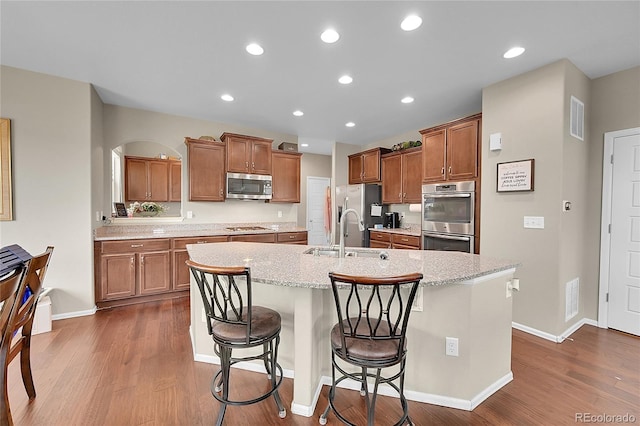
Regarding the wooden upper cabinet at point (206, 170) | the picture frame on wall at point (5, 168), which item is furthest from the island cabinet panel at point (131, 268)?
the wooden upper cabinet at point (206, 170)

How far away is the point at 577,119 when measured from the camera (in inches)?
112

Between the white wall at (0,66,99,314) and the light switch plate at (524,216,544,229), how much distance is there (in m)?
4.85

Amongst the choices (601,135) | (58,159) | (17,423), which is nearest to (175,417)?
(17,423)

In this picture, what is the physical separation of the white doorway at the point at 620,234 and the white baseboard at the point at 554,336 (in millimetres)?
115

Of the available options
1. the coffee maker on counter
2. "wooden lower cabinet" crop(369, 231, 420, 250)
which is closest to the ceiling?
"wooden lower cabinet" crop(369, 231, 420, 250)

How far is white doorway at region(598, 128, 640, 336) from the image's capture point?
9.14ft

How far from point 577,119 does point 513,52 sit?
1.09m

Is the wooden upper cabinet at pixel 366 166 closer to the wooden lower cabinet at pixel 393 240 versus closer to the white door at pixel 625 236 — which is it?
the wooden lower cabinet at pixel 393 240

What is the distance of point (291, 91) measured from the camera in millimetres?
3395

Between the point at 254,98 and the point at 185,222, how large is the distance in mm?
2268

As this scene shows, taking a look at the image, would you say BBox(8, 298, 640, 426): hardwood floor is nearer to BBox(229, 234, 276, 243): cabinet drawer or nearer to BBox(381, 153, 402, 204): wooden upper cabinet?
BBox(229, 234, 276, 243): cabinet drawer

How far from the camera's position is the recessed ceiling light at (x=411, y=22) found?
2061 millimetres

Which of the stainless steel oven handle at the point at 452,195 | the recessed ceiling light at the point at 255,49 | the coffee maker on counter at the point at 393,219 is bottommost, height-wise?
the coffee maker on counter at the point at 393,219

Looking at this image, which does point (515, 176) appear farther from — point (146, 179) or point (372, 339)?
point (146, 179)
